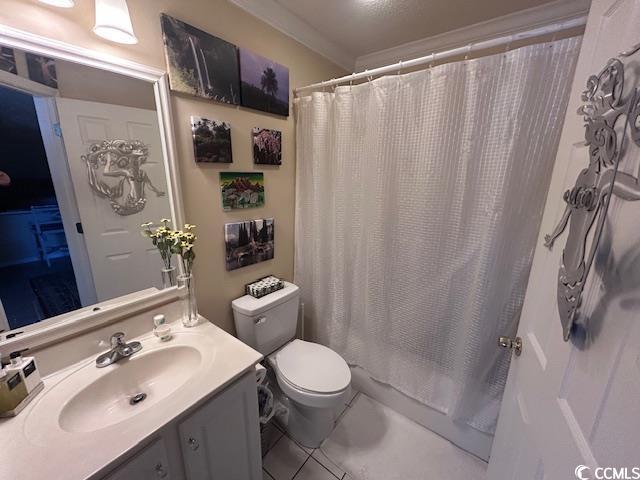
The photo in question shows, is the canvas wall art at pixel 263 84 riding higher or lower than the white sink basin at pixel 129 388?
higher

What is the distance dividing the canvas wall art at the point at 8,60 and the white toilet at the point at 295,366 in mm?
1200

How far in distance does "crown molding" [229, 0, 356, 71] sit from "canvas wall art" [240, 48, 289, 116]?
19 cm

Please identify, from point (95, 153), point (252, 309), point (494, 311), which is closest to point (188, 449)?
point (252, 309)

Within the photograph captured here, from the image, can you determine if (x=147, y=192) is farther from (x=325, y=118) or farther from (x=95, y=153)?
(x=325, y=118)

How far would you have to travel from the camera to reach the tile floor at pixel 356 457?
1309 millimetres

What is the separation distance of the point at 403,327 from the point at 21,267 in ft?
5.49

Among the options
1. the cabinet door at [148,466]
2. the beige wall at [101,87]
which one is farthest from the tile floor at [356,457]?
the beige wall at [101,87]

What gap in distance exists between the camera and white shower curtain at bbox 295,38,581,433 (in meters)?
1.02

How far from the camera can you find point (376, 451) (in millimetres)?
1417

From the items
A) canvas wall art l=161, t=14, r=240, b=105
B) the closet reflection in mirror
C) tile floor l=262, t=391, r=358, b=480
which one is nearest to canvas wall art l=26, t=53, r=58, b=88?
the closet reflection in mirror

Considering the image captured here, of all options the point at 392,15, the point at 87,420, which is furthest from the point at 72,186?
the point at 392,15

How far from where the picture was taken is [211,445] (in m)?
0.87

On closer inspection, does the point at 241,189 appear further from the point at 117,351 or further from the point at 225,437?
the point at 225,437

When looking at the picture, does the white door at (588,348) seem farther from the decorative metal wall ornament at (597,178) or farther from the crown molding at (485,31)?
the crown molding at (485,31)
